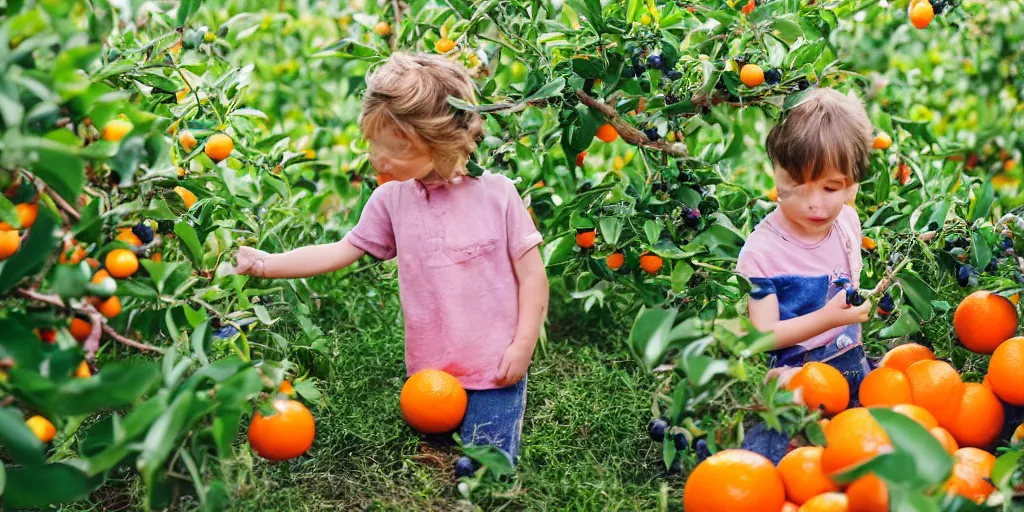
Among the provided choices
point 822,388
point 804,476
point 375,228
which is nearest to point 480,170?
point 375,228

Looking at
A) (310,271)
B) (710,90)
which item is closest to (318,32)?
(310,271)

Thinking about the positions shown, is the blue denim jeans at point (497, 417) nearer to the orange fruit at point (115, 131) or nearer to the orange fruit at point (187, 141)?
the orange fruit at point (187, 141)

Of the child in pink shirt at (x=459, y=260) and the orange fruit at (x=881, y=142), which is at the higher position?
the orange fruit at (x=881, y=142)

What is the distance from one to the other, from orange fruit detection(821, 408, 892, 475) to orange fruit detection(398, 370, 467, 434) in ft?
2.78

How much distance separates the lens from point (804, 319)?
192 cm

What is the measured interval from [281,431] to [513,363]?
0.60m

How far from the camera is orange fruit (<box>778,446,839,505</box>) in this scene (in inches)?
59.0

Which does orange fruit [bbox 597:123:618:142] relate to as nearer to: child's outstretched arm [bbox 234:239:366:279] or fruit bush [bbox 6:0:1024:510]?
fruit bush [bbox 6:0:1024:510]

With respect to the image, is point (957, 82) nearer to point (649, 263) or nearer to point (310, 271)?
point (649, 263)

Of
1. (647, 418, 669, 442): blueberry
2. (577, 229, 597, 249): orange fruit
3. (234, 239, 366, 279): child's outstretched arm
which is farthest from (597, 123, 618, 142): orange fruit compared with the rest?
(647, 418, 669, 442): blueberry

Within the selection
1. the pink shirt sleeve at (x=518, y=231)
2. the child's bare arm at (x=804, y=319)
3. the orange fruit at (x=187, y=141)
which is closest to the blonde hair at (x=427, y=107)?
the pink shirt sleeve at (x=518, y=231)

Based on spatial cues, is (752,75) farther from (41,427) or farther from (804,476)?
(41,427)

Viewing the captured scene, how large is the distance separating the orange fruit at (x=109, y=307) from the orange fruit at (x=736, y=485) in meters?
0.99

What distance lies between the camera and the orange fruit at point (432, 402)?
2.01m
